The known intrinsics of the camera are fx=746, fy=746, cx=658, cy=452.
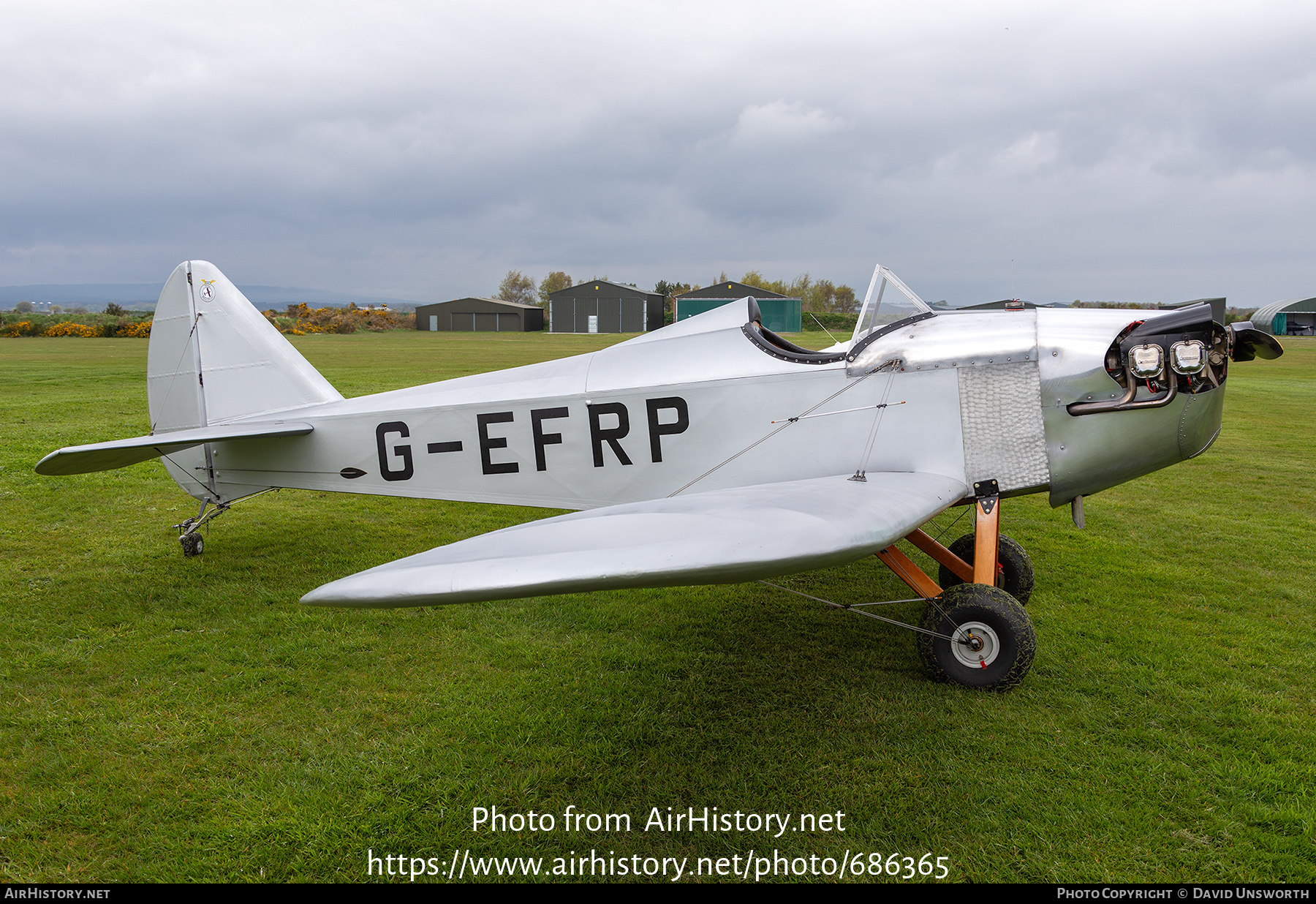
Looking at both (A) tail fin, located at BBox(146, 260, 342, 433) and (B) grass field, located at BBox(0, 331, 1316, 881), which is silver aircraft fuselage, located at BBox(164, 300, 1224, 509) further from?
(B) grass field, located at BBox(0, 331, 1316, 881)

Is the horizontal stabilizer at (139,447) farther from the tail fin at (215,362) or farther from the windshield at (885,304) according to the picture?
the windshield at (885,304)

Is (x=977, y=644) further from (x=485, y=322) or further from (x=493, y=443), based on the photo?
(x=485, y=322)

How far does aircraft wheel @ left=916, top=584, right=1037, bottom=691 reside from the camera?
4027mm

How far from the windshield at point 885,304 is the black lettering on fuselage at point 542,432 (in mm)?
2009

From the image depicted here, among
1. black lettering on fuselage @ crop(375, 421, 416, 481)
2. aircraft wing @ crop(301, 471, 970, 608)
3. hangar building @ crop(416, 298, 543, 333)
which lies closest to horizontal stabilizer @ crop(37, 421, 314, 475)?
black lettering on fuselage @ crop(375, 421, 416, 481)

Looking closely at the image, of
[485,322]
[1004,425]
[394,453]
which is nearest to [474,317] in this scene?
[485,322]

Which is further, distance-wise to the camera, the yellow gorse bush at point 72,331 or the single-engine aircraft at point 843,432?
the yellow gorse bush at point 72,331

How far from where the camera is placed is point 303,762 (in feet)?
11.5

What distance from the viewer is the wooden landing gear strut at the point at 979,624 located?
404 centimetres

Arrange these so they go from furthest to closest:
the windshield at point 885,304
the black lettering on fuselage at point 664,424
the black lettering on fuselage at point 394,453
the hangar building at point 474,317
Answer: the hangar building at point 474,317 → the black lettering on fuselage at point 394,453 → the windshield at point 885,304 → the black lettering on fuselage at point 664,424

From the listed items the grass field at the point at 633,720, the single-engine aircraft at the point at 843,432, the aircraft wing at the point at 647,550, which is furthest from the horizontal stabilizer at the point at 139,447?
the aircraft wing at the point at 647,550

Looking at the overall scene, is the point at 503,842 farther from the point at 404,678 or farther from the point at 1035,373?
the point at 1035,373

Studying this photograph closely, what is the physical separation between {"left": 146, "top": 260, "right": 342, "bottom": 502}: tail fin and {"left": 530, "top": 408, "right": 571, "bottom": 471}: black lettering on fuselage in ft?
6.58
